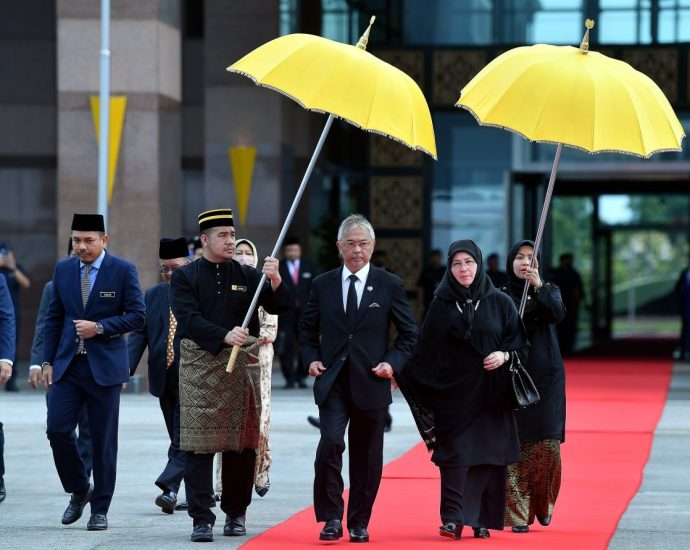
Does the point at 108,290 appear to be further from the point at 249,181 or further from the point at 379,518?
the point at 249,181

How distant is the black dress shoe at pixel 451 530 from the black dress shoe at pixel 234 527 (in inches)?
45.1

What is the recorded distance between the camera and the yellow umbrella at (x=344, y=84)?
8.61 metres

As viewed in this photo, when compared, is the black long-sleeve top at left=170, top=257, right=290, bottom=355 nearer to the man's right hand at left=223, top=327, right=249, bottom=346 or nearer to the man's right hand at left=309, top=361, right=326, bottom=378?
the man's right hand at left=223, top=327, right=249, bottom=346

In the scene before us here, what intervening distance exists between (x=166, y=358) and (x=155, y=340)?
9.8 inches

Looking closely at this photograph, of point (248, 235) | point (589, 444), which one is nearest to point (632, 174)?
point (248, 235)

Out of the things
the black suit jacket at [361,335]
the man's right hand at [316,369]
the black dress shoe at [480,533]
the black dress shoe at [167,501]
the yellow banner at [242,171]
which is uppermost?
the yellow banner at [242,171]

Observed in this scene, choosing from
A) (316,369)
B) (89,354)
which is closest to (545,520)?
(316,369)

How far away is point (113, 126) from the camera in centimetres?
2062

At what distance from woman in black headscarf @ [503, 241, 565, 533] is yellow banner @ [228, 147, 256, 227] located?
15246 millimetres

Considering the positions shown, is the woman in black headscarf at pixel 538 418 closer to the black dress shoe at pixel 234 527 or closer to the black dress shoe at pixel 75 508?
the black dress shoe at pixel 234 527

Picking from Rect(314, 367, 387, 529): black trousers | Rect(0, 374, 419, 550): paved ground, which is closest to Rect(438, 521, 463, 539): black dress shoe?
Rect(314, 367, 387, 529): black trousers

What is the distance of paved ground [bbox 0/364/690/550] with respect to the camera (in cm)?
930

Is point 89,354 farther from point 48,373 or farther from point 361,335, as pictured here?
point 361,335

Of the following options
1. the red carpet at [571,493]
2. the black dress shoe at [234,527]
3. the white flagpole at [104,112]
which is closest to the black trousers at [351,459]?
the red carpet at [571,493]
